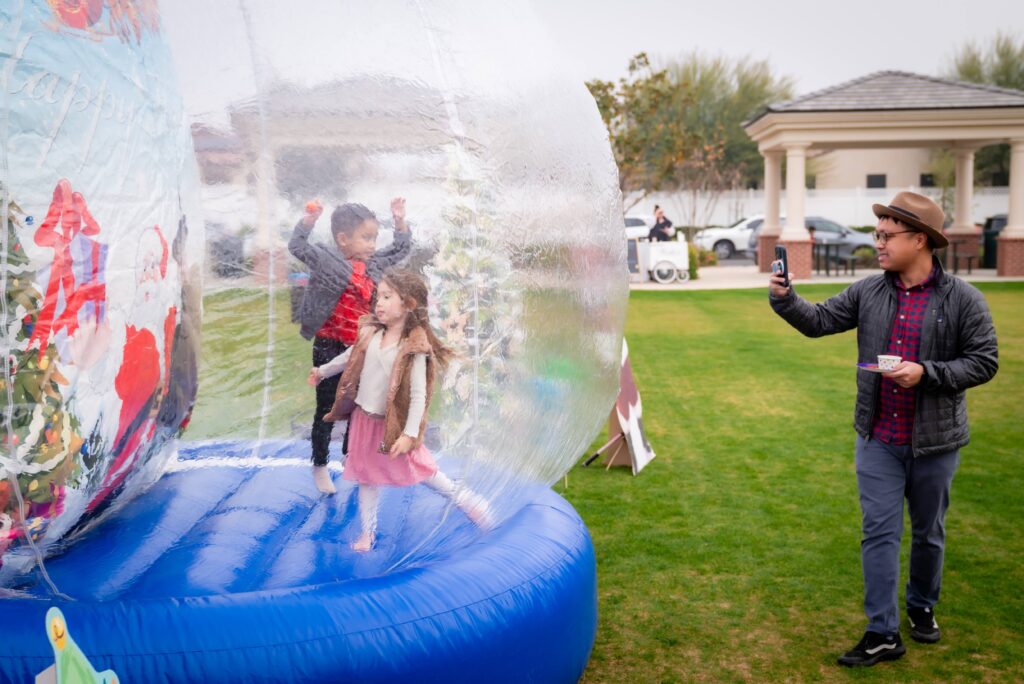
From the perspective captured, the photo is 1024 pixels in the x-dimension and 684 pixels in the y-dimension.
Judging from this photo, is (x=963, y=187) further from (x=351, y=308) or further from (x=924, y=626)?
(x=351, y=308)

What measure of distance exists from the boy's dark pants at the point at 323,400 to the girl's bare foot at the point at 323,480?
4 cm

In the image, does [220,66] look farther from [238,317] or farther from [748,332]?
[748,332]

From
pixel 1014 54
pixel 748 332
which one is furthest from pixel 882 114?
pixel 1014 54

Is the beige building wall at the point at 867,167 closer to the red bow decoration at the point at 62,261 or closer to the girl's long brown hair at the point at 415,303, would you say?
the girl's long brown hair at the point at 415,303

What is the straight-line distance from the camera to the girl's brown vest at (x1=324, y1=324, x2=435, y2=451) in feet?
11.5

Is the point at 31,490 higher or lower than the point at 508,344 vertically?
lower

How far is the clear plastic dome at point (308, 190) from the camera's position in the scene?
350 cm

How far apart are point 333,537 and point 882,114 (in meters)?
21.5

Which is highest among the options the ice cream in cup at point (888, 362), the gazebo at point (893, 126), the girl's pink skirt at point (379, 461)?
the gazebo at point (893, 126)

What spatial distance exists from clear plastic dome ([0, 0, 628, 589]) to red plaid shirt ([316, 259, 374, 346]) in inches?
4.8

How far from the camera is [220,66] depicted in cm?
369

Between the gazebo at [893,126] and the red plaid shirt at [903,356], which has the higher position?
the gazebo at [893,126]

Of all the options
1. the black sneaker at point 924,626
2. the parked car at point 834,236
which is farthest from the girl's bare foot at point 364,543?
the parked car at point 834,236

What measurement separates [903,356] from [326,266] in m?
2.32
